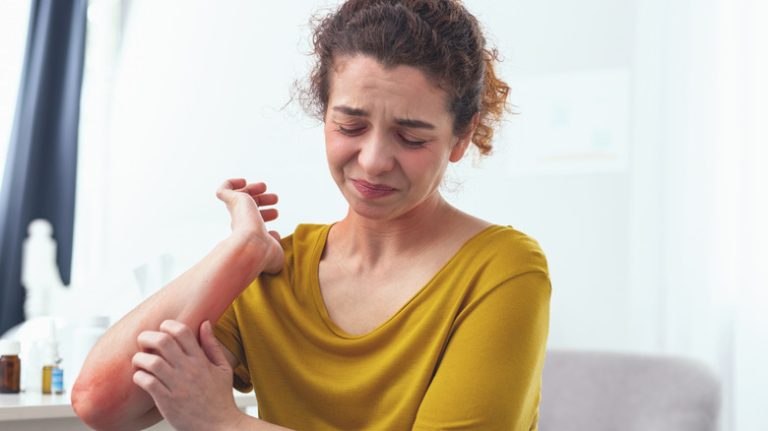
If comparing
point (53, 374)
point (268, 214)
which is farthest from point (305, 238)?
point (53, 374)

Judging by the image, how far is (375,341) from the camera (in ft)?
3.85

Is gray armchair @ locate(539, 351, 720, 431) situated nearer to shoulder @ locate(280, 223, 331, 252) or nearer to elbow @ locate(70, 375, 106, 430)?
shoulder @ locate(280, 223, 331, 252)

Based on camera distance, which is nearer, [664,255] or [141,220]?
[664,255]

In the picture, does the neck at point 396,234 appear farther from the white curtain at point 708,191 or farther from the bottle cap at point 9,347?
the white curtain at point 708,191

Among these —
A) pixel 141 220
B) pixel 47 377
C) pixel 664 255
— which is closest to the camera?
pixel 47 377

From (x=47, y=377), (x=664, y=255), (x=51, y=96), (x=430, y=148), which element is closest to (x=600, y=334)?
(x=664, y=255)

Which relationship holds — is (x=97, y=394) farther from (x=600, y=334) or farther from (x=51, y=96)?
(x=51, y=96)

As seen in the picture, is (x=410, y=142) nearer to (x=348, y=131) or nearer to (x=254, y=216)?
(x=348, y=131)

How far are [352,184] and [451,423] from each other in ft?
1.00

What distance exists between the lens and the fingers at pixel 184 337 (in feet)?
3.69

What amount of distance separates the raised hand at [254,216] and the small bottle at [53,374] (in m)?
0.74

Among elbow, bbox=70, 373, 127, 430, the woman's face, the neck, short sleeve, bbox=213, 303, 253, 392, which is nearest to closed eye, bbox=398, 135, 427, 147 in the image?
the woman's face

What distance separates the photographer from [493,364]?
1.08 meters

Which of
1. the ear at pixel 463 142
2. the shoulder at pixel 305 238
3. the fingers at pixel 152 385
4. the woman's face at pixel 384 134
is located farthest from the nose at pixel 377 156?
the fingers at pixel 152 385
